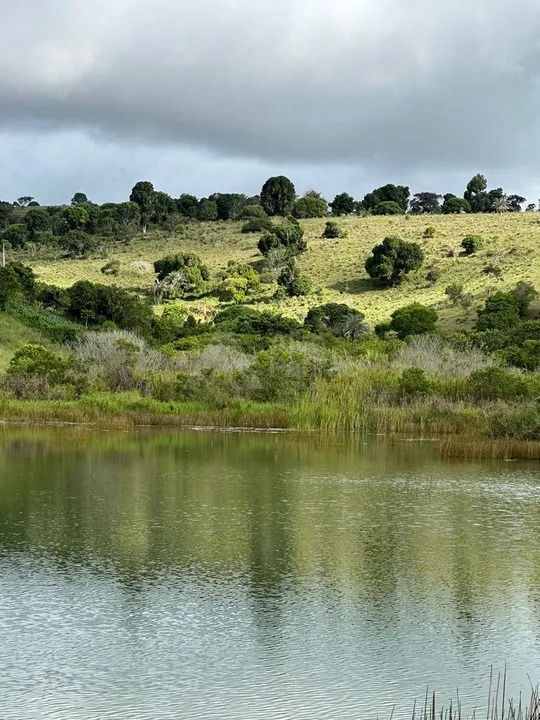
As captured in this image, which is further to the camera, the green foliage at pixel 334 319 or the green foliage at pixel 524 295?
the green foliage at pixel 334 319

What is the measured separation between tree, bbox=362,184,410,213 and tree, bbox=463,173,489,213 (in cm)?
769

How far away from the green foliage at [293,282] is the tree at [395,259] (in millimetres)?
5776

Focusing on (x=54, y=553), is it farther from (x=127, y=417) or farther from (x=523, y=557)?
(x=127, y=417)

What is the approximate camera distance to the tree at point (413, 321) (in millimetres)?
70625

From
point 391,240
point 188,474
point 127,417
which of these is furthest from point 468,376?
point 391,240

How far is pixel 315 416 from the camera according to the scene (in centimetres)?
4272

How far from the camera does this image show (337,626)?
14.3m

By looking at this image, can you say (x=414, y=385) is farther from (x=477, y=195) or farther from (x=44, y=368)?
(x=477, y=195)

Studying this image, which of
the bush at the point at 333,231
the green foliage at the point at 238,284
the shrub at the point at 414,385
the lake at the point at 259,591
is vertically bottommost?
the lake at the point at 259,591

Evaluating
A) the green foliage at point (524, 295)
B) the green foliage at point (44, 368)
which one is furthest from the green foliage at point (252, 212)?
the green foliage at point (44, 368)

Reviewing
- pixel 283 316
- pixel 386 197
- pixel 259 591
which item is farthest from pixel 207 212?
pixel 259 591

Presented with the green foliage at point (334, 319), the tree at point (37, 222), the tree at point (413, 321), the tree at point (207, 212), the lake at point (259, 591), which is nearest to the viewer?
the lake at point (259, 591)

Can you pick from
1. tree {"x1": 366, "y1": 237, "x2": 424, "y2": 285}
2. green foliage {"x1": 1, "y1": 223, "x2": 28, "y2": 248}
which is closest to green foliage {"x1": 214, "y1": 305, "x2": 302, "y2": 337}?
tree {"x1": 366, "y1": 237, "x2": 424, "y2": 285}

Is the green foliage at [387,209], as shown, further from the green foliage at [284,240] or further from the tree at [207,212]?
the green foliage at [284,240]
